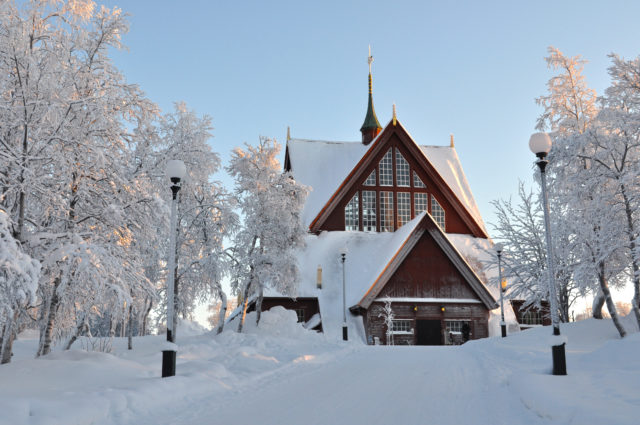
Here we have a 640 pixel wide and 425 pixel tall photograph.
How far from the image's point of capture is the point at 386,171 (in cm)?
A: 3706

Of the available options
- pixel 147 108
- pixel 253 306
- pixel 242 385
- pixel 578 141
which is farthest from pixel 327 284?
pixel 242 385

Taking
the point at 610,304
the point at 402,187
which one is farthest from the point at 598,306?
the point at 402,187

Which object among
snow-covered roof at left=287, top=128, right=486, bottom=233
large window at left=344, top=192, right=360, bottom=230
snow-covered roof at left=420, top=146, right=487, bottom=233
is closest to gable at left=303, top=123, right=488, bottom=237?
large window at left=344, top=192, right=360, bottom=230

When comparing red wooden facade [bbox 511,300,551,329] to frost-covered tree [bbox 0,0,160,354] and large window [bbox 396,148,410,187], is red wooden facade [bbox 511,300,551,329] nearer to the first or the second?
large window [bbox 396,148,410,187]

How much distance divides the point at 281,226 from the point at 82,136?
484 inches

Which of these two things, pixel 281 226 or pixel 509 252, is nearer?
pixel 281 226

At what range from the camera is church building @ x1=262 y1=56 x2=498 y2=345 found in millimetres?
29078

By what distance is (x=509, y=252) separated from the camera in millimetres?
27891

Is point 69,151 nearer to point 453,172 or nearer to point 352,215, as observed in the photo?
point 352,215

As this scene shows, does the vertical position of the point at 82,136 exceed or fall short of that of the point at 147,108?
it falls short

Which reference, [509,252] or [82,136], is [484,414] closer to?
[82,136]

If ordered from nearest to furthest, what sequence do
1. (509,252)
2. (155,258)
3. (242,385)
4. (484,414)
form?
1. (484,414)
2. (242,385)
3. (155,258)
4. (509,252)

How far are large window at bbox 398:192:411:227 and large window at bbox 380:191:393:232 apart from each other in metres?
0.63

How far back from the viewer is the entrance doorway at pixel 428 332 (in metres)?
30.7
